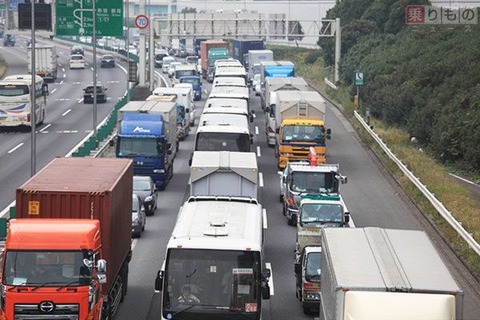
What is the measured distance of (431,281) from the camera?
16.9 meters

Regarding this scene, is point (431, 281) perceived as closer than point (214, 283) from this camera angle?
Yes

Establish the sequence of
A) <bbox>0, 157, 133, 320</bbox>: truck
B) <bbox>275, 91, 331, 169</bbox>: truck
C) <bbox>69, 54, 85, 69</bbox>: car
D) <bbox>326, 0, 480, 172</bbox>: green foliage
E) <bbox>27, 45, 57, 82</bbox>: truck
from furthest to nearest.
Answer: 1. <bbox>69, 54, 85, 69</bbox>: car
2. <bbox>27, 45, 57, 82</bbox>: truck
3. <bbox>326, 0, 480, 172</bbox>: green foliage
4. <bbox>275, 91, 331, 169</bbox>: truck
5. <bbox>0, 157, 133, 320</bbox>: truck

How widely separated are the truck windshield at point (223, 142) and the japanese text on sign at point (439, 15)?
3746 centimetres

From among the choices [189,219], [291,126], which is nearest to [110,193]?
[189,219]

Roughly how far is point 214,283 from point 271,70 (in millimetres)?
54969

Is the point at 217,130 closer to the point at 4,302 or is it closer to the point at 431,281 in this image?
the point at 4,302

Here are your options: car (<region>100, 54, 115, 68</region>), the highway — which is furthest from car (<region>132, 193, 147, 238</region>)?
car (<region>100, 54, 115, 68</region>)

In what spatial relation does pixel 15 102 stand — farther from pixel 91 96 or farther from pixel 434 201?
A: pixel 434 201

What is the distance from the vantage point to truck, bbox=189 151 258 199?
3469cm

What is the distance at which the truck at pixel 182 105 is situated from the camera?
59469 millimetres

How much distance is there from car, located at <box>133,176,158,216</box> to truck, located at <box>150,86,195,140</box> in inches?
758

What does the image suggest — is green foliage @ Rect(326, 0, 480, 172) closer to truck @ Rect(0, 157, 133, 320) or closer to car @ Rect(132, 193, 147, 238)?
car @ Rect(132, 193, 147, 238)

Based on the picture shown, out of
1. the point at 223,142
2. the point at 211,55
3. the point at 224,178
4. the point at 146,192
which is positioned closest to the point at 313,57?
the point at 211,55

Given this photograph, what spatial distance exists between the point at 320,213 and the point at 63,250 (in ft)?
42.3
